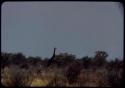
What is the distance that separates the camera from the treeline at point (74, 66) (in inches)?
171

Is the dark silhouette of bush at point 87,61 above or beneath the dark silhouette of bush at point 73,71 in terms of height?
above

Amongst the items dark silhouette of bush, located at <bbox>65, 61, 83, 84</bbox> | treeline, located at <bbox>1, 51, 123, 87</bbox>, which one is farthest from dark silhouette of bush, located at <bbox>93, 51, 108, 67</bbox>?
dark silhouette of bush, located at <bbox>65, 61, 83, 84</bbox>

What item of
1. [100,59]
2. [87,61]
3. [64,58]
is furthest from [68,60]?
[100,59]

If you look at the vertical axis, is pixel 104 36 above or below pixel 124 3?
below

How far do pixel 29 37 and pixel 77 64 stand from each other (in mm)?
490

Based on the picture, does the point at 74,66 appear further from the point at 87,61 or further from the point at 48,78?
the point at 48,78

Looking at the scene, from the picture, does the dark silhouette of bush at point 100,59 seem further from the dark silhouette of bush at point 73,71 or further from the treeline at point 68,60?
the dark silhouette of bush at point 73,71

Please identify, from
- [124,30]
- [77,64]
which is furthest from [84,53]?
[124,30]

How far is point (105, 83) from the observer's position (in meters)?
4.34

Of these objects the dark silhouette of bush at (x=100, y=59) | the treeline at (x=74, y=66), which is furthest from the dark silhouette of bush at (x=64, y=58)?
the dark silhouette of bush at (x=100, y=59)

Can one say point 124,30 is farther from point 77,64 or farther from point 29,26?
point 29,26

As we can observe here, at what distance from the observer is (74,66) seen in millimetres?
4375

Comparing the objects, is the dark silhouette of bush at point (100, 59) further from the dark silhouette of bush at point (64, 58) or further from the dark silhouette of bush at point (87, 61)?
the dark silhouette of bush at point (64, 58)

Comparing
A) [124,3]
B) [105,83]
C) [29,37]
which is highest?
[124,3]
